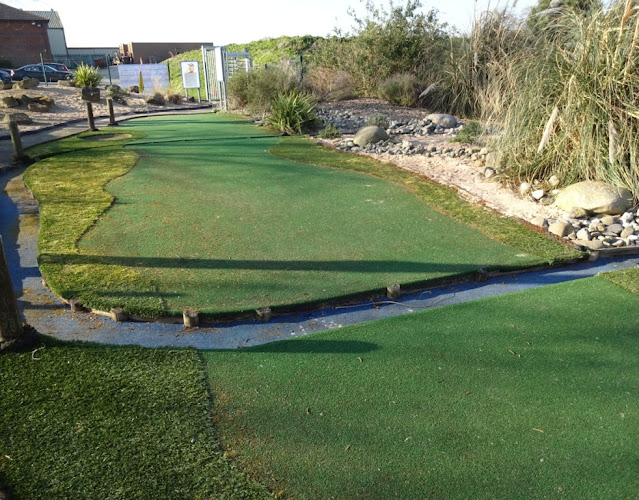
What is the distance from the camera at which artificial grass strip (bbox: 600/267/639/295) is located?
145 inches

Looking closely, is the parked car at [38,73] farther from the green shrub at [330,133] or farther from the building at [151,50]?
the building at [151,50]

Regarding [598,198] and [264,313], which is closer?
[264,313]

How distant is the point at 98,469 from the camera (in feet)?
6.69

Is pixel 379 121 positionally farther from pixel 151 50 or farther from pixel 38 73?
pixel 151 50

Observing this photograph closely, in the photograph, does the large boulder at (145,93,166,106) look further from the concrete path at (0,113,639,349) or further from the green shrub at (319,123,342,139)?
the concrete path at (0,113,639,349)

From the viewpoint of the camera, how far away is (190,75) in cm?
2103

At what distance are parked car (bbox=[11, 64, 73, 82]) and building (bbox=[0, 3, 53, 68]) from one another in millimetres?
12919

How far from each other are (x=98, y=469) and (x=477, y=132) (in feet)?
29.5

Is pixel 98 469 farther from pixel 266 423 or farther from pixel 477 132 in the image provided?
pixel 477 132

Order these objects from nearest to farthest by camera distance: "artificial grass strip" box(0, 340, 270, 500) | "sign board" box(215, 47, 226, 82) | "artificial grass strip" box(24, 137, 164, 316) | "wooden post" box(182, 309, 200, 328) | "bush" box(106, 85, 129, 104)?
"artificial grass strip" box(0, 340, 270, 500) → "wooden post" box(182, 309, 200, 328) → "artificial grass strip" box(24, 137, 164, 316) → "sign board" box(215, 47, 226, 82) → "bush" box(106, 85, 129, 104)

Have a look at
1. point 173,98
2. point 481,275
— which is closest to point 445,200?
point 481,275

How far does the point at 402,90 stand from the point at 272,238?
10638mm

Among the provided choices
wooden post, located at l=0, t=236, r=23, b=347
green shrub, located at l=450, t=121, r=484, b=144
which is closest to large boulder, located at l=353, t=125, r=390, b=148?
green shrub, located at l=450, t=121, r=484, b=144

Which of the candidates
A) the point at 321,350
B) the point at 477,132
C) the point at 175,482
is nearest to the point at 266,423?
the point at 175,482
